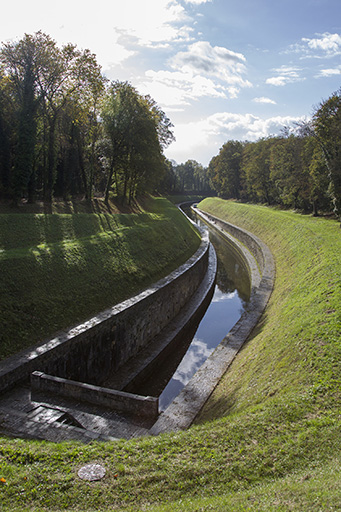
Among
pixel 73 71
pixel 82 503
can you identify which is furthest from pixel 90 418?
pixel 73 71

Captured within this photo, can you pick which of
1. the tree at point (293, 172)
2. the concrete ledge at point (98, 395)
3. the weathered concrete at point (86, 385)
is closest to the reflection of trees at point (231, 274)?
the tree at point (293, 172)

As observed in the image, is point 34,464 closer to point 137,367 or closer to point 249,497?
point 249,497

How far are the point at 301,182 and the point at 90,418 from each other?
3710cm

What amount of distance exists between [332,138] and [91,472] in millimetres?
29209

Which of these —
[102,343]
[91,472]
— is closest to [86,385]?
[91,472]

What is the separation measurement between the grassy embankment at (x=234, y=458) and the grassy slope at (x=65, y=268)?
17.3 ft

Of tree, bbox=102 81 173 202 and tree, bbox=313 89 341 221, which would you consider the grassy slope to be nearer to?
tree, bbox=102 81 173 202

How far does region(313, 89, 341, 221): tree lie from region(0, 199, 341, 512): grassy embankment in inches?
759

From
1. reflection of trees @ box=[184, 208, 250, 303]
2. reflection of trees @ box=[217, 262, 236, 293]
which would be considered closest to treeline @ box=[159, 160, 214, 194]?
reflection of trees @ box=[184, 208, 250, 303]

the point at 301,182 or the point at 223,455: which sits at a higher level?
the point at 301,182

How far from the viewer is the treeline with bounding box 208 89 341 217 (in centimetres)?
2756

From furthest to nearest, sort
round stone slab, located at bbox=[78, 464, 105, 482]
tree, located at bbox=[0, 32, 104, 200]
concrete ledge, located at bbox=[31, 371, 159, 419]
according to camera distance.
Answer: tree, located at bbox=[0, 32, 104, 200], concrete ledge, located at bbox=[31, 371, 159, 419], round stone slab, located at bbox=[78, 464, 105, 482]

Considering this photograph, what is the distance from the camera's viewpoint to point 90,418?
27.4 ft

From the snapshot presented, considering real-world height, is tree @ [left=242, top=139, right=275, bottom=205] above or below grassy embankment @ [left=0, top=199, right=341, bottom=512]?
above
